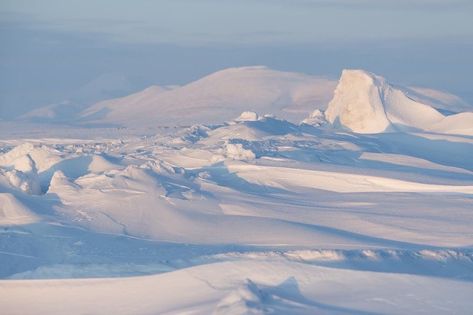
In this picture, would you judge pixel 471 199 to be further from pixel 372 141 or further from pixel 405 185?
pixel 372 141

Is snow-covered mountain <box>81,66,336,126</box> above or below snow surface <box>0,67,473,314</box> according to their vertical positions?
above

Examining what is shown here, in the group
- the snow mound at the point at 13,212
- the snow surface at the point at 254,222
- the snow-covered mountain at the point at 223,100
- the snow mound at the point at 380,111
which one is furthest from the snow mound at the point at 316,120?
the snow mound at the point at 13,212

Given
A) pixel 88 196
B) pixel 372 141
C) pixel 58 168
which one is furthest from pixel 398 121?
pixel 88 196

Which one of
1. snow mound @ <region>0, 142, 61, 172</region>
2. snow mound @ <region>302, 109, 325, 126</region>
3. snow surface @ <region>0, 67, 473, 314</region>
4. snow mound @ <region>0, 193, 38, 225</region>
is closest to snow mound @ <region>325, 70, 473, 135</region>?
snow surface @ <region>0, 67, 473, 314</region>

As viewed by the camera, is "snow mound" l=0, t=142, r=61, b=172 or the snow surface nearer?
the snow surface

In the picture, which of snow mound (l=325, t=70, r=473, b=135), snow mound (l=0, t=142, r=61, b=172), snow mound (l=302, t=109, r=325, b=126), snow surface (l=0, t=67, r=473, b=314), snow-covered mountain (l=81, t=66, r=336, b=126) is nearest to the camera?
snow surface (l=0, t=67, r=473, b=314)

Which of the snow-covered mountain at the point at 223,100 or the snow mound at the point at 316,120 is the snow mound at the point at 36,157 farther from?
the snow-covered mountain at the point at 223,100

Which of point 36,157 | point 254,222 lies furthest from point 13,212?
point 36,157

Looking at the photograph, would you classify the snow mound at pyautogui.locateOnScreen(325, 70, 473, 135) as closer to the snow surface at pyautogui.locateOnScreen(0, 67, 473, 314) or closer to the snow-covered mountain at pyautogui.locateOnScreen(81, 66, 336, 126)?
the snow surface at pyautogui.locateOnScreen(0, 67, 473, 314)
